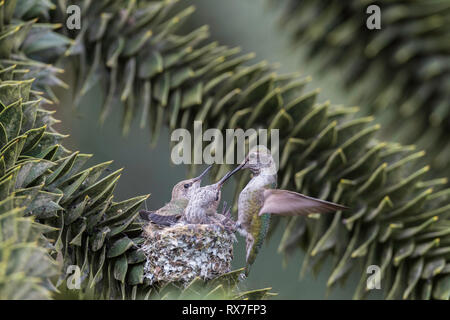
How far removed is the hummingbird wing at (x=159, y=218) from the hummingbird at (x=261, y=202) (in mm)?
160

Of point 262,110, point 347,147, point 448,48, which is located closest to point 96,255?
point 262,110

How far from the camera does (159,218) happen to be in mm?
1159

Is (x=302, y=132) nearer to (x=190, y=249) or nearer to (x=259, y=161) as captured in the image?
(x=259, y=161)

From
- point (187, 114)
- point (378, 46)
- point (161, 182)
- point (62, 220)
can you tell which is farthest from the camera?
point (161, 182)

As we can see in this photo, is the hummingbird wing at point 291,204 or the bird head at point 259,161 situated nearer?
the hummingbird wing at point 291,204

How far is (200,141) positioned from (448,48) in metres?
0.79

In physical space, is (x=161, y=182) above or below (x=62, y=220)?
above

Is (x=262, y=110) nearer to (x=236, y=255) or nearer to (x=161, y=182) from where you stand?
(x=161, y=182)

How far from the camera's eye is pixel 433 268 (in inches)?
43.9

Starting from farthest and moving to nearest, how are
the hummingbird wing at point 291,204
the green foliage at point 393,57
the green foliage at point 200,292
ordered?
the green foliage at point 393,57 → the hummingbird wing at point 291,204 → the green foliage at point 200,292

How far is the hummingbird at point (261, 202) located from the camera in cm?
86

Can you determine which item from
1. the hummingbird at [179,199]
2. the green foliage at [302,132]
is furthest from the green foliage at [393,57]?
the hummingbird at [179,199]

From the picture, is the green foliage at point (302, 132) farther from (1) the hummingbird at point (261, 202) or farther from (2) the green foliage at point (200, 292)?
(2) the green foliage at point (200, 292)

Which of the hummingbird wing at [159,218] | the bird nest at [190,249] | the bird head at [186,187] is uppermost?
the bird head at [186,187]
